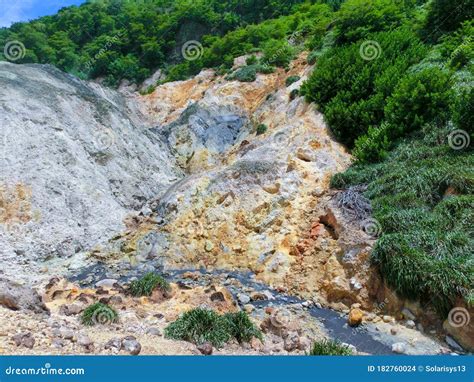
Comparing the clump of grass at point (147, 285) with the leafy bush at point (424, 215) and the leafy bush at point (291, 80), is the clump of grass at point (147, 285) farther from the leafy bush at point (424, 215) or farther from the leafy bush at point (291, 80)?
the leafy bush at point (291, 80)

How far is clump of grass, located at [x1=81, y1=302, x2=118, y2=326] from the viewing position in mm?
6379

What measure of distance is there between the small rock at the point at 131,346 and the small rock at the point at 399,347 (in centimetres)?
424

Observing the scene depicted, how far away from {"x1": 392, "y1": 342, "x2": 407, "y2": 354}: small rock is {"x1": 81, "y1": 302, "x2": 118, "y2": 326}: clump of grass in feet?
15.7

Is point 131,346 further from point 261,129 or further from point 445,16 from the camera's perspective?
point 445,16

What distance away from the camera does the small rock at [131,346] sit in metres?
5.31

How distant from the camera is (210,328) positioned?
6.30m

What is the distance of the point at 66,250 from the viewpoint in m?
10.7

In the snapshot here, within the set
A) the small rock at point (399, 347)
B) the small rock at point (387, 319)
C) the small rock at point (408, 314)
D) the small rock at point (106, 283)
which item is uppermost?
the small rock at point (408, 314)

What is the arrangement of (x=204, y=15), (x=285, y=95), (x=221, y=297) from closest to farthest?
(x=221, y=297), (x=285, y=95), (x=204, y=15)

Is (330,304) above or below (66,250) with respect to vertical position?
above

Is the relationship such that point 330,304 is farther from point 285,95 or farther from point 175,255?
point 285,95

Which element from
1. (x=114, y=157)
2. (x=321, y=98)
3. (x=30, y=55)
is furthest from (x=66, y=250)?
(x=30, y=55)

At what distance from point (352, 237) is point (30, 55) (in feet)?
88.4

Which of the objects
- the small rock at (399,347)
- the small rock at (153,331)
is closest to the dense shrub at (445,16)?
the small rock at (399,347)
